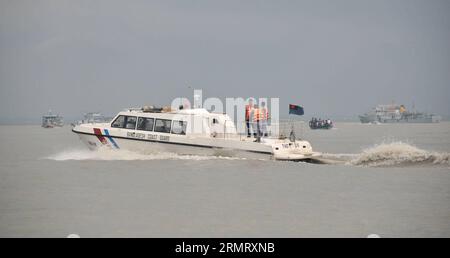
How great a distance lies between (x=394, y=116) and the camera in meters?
183

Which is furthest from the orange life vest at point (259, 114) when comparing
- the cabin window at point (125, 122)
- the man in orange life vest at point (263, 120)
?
the cabin window at point (125, 122)

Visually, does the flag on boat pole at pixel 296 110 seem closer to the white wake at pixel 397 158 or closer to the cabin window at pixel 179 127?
the white wake at pixel 397 158

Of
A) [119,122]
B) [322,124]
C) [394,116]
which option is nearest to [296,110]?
[119,122]

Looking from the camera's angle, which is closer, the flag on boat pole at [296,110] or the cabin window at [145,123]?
the flag on boat pole at [296,110]

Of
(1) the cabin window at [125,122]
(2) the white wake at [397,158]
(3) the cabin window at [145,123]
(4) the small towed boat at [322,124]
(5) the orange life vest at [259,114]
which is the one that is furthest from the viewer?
(4) the small towed boat at [322,124]

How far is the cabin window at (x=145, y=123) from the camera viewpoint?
28375 millimetres

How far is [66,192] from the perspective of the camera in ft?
64.9

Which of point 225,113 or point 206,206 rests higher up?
point 225,113

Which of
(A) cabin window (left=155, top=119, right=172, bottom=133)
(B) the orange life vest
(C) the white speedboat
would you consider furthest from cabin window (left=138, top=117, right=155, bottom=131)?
(B) the orange life vest

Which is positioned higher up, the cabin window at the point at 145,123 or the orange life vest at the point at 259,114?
the orange life vest at the point at 259,114

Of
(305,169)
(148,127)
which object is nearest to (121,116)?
(148,127)

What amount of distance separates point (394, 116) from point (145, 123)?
162 m
